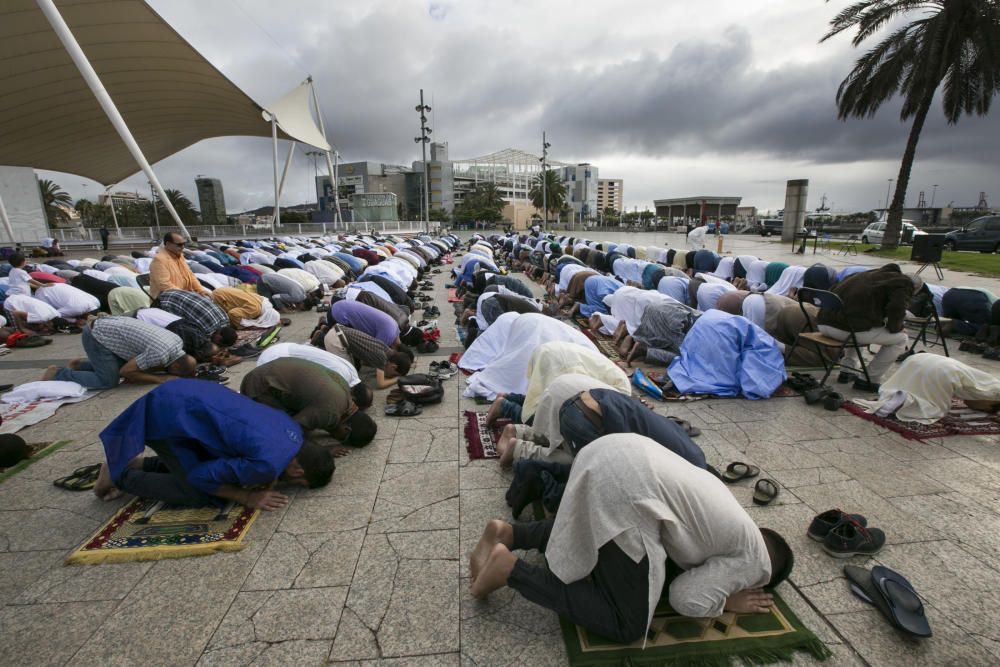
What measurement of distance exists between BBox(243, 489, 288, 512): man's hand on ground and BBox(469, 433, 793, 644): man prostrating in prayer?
167cm

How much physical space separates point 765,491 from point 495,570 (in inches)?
80.1

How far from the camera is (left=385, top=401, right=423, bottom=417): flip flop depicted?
14.8ft

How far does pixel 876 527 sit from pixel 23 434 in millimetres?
6670

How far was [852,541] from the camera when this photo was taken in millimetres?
2510

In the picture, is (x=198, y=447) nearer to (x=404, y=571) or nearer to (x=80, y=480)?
(x=80, y=480)

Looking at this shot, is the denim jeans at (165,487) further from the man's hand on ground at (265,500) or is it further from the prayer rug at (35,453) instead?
the prayer rug at (35,453)

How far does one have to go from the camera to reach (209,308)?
667 cm

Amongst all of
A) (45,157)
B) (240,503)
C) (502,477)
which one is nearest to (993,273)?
(502,477)

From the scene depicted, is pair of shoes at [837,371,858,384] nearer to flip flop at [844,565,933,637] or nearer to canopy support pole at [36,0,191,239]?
flip flop at [844,565,933,637]

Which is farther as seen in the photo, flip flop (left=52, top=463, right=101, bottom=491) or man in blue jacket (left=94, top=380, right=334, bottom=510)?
flip flop (left=52, top=463, right=101, bottom=491)

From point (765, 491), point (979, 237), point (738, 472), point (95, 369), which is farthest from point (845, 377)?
point (979, 237)

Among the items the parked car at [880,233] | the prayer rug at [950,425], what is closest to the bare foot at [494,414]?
the prayer rug at [950,425]

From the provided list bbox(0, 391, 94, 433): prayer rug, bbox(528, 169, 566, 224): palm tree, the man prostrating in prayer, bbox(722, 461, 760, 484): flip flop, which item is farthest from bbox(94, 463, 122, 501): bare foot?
bbox(528, 169, 566, 224): palm tree

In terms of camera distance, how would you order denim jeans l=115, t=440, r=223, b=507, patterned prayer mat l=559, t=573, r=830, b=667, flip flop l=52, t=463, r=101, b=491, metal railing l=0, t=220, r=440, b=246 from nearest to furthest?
patterned prayer mat l=559, t=573, r=830, b=667
denim jeans l=115, t=440, r=223, b=507
flip flop l=52, t=463, r=101, b=491
metal railing l=0, t=220, r=440, b=246
